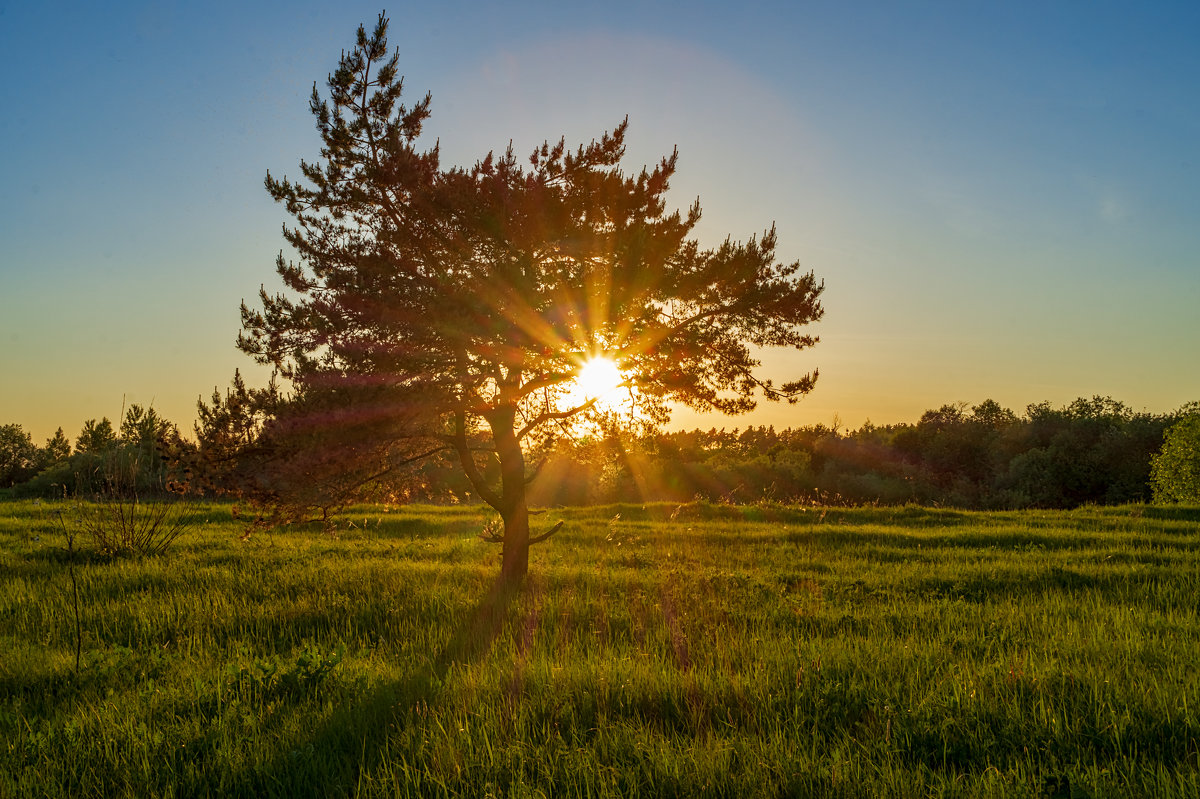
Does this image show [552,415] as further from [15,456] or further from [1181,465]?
[15,456]

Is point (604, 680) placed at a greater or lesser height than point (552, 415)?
lesser

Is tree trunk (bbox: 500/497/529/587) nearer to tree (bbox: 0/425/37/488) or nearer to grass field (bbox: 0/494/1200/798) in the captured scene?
grass field (bbox: 0/494/1200/798)

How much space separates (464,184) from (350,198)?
1.99 m

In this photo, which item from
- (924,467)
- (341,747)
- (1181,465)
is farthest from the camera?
(924,467)

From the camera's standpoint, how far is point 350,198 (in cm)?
955

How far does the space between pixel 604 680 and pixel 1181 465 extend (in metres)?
39.0

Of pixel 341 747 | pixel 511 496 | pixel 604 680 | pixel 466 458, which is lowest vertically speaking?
pixel 341 747

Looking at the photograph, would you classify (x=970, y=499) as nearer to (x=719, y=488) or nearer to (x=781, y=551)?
(x=719, y=488)

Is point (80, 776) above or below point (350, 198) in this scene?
below

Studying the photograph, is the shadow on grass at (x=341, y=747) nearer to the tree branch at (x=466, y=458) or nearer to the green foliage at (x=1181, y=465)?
the tree branch at (x=466, y=458)

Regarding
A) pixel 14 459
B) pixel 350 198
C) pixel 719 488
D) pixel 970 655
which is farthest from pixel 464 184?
pixel 14 459

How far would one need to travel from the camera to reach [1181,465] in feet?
107

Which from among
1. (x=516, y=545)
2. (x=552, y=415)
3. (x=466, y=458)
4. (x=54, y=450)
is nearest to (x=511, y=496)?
(x=516, y=545)

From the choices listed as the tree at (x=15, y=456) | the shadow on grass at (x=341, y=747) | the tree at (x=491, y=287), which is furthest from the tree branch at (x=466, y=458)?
the tree at (x=15, y=456)
